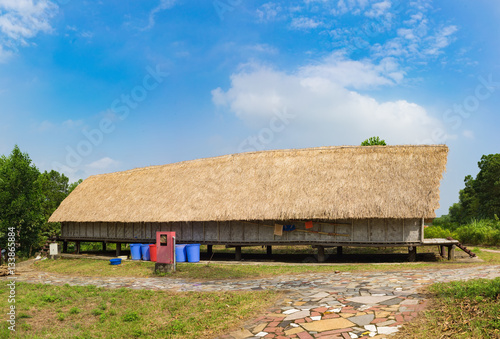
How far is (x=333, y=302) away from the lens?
26.9ft

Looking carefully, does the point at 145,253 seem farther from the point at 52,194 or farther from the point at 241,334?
the point at 52,194

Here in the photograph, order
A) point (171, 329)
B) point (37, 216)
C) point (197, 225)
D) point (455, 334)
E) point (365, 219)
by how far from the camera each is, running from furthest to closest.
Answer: point (37, 216)
point (197, 225)
point (365, 219)
point (171, 329)
point (455, 334)

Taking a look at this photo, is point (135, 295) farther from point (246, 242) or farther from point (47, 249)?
point (47, 249)

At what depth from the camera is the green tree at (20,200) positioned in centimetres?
2523

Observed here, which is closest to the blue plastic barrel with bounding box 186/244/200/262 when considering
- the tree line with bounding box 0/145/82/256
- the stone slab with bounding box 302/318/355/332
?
the stone slab with bounding box 302/318/355/332

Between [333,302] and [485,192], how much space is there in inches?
1595

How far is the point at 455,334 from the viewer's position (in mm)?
5859

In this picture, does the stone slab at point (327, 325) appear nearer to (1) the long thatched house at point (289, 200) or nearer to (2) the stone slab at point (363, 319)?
(2) the stone slab at point (363, 319)

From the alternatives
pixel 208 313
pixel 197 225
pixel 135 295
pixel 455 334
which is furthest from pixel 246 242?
pixel 455 334

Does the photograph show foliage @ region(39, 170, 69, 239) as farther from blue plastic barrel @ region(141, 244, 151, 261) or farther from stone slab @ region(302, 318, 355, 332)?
stone slab @ region(302, 318, 355, 332)

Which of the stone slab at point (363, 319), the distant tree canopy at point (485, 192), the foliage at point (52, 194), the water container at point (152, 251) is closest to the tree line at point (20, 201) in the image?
the foliage at point (52, 194)

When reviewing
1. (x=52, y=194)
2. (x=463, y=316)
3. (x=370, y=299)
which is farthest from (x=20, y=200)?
(x=463, y=316)

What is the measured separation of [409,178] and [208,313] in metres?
12.4

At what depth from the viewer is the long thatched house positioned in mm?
16703
